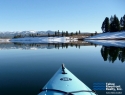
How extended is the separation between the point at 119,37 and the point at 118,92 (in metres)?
61.5

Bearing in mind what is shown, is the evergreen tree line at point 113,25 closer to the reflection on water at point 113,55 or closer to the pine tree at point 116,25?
the pine tree at point 116,25

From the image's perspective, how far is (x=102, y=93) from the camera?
21.4 ft

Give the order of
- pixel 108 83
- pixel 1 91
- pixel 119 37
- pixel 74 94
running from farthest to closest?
pixel 119 37 → pixel 108 83 → pixel 1 91 → pixel 74 94

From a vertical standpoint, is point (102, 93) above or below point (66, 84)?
below

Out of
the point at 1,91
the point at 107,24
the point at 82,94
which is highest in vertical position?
the point at 107,24

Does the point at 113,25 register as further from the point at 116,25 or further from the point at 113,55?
the point at 113,55

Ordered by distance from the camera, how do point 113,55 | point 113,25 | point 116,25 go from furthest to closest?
point 113,25 → point 116,25 → point 113,55

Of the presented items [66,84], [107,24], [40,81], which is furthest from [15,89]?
[107,24]

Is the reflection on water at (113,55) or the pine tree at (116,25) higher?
the pine tree at (116,25)

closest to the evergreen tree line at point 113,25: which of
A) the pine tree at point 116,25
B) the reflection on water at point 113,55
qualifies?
the pine tree at point 116,25

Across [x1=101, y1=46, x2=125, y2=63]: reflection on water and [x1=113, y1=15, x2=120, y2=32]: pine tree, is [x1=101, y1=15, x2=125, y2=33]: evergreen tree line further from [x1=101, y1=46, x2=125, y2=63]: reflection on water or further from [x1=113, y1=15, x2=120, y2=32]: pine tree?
[x1=101, y1=46, x2=125, y2=63]: reflection on water

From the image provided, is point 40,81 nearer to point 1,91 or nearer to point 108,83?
point 1,91

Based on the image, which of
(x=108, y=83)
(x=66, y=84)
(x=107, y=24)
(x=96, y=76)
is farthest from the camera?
(x=107, y=24)

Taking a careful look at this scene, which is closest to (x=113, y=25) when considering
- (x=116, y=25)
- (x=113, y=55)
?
(x=116, y=25)
